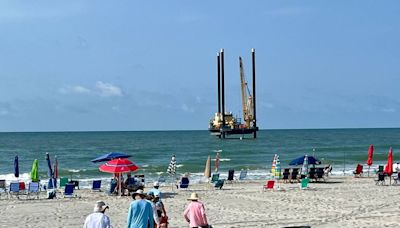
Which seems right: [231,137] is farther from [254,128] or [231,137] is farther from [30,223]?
[30,223]

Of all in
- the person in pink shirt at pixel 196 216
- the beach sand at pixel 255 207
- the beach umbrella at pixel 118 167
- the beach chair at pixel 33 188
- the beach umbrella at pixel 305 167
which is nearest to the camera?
the person in pink shirt at pixel 196 216

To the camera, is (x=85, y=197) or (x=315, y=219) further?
(x=85, y=197)

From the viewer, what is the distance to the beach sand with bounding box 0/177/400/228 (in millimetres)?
14406

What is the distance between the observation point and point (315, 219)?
1464cm

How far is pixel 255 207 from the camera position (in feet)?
56.4

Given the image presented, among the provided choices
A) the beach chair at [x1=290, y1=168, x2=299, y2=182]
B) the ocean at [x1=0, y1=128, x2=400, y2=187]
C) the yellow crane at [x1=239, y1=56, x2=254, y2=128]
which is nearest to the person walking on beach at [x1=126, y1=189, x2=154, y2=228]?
the beach chair at [x1=290, y1=168, x2=299, y2=182]

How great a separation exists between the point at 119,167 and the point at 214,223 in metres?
6.19

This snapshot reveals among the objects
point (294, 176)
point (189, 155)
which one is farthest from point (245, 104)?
point (294, 176)

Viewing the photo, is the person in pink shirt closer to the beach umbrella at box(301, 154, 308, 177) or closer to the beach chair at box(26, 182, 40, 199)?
the beach chair at box(26, 182, 40, 199)

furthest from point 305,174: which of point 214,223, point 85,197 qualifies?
point 214,223

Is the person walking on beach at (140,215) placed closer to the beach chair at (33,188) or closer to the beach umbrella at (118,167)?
the beach umbrella at (118,167)

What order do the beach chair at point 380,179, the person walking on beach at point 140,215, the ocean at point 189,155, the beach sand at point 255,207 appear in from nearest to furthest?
the person walking on beach at point 140,215 < the beach sand at point 255,207 < the beach chair at point 380,179 < the ocean at point 189,155

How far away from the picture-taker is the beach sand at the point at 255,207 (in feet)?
47.3

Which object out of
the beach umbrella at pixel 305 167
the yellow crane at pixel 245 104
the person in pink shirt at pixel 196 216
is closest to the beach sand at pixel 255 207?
the beach umbrella at pixel 305 167
